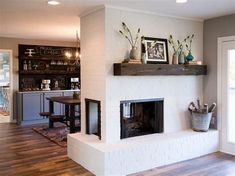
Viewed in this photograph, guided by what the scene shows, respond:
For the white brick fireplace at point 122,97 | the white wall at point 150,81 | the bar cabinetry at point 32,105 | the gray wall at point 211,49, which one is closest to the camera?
the white brick fireplace at point 122,97

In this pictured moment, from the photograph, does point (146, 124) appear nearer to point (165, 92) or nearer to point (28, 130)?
point (165, 92)

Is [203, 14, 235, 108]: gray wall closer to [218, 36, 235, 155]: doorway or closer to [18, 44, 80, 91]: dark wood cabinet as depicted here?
[218, 36, 235, 155]: doorway

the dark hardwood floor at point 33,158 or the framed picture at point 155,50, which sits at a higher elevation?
the framed picture at point 155,50

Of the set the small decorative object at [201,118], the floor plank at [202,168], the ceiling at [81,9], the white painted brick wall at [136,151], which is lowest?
the floor plank at [202,168]

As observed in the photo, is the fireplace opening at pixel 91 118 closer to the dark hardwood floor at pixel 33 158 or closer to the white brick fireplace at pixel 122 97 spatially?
the white brick fireplace at pixel 122 97

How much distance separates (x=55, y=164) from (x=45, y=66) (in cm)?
455

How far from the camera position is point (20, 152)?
4.71 meters

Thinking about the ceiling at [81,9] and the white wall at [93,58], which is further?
the white wall at [93,58]

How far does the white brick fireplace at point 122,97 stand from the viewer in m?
3.71

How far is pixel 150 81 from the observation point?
4215 mm

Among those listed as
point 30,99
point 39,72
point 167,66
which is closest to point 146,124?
point 167,66

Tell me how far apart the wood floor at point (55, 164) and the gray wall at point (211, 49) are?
109 cm

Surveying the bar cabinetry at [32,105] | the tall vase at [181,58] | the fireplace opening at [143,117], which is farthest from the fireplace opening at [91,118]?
the bar cabinetry at [32,105]

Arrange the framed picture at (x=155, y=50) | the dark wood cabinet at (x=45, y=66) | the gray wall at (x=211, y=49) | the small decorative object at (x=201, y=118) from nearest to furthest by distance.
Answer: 1. the framed picture at (x=155, y=50)
2. the small decorative object at (x=201, y=118)
3. the gray wall at (x=211, y=49)
4. the dark wood cabinet at (x=45, y=66)
